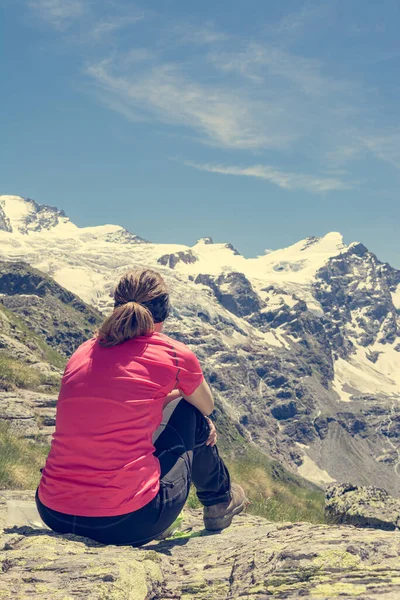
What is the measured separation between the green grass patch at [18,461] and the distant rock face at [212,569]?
4556mm

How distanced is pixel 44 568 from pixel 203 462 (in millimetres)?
3075

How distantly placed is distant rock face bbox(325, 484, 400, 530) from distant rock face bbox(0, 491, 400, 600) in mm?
2576

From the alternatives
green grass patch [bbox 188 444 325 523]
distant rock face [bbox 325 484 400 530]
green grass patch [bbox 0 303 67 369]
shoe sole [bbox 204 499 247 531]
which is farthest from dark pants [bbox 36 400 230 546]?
green grass patch [bbox 0 303 67 369]

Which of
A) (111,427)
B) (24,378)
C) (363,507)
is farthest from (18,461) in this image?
(24,378)

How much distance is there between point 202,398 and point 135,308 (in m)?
1.72

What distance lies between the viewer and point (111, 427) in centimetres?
627

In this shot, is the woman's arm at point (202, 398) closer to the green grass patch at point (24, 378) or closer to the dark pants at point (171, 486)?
the dark pants at point (171, 486)

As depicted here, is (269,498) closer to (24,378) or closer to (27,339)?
(24,378)

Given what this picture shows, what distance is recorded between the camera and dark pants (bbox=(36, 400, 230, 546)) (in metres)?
6.38

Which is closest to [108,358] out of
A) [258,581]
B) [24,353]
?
[258,581]

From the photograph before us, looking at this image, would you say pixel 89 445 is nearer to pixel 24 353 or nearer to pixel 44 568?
pixel 44 568

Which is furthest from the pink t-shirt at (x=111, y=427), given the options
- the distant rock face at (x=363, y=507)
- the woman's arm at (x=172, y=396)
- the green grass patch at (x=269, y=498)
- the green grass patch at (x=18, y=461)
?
the green grass patch at (x=269, y=498)

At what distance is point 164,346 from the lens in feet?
22.2

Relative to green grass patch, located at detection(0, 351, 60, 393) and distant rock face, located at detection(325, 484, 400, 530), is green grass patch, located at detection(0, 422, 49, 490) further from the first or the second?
distant rock face, located at detection(325, 484, 400, 530)
